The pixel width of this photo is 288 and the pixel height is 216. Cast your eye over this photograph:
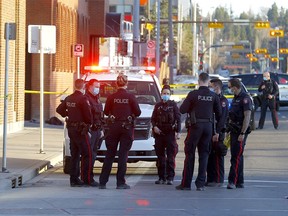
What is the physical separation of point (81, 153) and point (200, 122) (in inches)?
87.8

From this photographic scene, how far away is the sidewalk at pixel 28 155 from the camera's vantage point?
17625mm

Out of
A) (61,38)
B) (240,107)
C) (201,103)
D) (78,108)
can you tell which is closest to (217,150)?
(240,107)

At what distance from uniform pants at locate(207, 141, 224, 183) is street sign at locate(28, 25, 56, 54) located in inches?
266

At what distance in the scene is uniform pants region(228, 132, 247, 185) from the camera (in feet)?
54.1

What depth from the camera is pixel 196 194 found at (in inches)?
627

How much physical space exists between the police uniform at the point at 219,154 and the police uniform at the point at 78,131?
6.95ft

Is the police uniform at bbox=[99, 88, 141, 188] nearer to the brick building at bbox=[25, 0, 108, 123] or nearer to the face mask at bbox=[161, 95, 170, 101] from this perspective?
the face mask at bbox=[161, 95, 170, 101]

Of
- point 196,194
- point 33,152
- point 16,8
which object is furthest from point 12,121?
point 196,194

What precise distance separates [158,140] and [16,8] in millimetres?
14437

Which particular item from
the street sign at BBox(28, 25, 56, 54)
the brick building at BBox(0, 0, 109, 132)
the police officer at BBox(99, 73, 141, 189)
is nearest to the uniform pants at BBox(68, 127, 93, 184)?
the police officer at BBox(99, 73, 141, 189)

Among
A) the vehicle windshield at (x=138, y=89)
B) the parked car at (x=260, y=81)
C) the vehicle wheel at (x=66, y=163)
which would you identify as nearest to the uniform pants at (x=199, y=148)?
the vehicle wheel at (x=66, y=163)

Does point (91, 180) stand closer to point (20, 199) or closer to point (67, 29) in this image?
point (20, 199)

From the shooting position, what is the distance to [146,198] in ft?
49.8

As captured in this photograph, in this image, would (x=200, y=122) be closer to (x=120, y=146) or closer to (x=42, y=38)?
(x=120, y=146)
